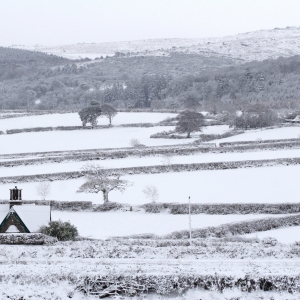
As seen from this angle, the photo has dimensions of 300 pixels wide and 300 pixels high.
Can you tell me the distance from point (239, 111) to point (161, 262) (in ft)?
200

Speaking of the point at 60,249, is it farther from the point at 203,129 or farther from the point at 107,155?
the point at 203,129

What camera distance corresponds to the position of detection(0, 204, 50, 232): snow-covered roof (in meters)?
18.7

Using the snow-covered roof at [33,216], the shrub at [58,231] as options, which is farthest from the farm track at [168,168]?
the shrub at [58,231]

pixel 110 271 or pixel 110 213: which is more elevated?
pixel 110 271

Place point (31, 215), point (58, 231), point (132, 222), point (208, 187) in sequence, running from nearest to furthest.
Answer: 1. point (58, 231)
2. point (31, 215)
3. point (132, 222)
4. point (208, 187)

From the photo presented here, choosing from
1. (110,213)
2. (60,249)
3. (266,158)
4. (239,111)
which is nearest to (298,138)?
(266,158)

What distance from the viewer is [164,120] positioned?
7094cm

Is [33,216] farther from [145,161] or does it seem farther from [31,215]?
[145,161]

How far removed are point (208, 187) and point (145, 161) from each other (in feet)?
33.3

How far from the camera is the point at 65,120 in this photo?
75.9 metres

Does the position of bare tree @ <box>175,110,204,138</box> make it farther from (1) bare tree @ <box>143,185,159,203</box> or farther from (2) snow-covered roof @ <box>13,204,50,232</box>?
(2) snow-covered roof @ <box>13,204,50,232</box>

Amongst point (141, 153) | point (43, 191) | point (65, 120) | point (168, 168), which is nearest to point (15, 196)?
point (43, 191)

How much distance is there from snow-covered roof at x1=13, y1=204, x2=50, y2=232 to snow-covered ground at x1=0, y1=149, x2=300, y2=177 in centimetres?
1769

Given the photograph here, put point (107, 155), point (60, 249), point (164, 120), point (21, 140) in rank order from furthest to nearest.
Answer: point (164, 120)
point (21, 140)
point (107, 155)
point (60, 249)
